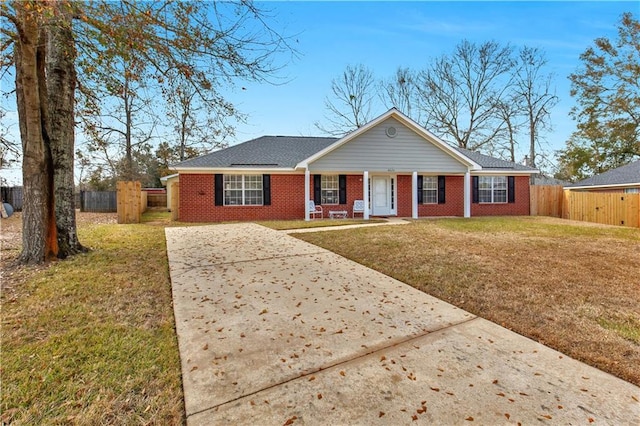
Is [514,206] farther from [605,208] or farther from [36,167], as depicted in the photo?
[36,167]

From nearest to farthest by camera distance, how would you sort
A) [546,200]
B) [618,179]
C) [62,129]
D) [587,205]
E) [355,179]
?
[62,129] < [587,205] < [355,179] < [546,200] < [618,179]

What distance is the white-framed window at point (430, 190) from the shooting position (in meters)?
16.6

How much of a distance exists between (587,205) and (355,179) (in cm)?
1094

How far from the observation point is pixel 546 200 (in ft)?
56.7

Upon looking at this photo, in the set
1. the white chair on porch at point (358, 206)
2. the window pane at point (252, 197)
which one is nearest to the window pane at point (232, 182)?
the window pane at point (252, 197)

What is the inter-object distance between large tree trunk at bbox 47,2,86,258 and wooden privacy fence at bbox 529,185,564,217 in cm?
1960

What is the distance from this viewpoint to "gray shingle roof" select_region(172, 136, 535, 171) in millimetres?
14492

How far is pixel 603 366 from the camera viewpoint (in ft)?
8.50

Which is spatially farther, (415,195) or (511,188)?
(511,188)

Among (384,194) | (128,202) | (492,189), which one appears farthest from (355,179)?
(128,202)

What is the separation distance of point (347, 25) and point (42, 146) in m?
7.40

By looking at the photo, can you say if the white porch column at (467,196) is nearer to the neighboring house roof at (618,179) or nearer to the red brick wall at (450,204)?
the red brick wall at (450,204)

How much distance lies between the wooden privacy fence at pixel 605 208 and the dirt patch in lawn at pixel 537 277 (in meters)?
5.15

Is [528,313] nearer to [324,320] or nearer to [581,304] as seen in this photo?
[581,304]
